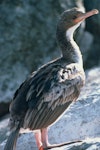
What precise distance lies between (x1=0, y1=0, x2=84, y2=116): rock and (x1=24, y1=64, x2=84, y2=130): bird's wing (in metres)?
3.88

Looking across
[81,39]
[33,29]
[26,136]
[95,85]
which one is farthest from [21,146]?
[81,39]

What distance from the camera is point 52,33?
43.0 ft

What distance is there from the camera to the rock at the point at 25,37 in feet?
40.8

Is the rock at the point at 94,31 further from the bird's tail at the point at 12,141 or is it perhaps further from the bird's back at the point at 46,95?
the bird's tail at the point at 12,141

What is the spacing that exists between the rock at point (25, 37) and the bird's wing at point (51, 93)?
388cm

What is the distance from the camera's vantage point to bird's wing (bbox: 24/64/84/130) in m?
7.94

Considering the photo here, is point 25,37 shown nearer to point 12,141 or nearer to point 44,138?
point 44,138

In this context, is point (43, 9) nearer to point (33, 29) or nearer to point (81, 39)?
point (33, 29)

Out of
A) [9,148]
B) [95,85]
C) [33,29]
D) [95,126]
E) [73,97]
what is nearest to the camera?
[9,148]

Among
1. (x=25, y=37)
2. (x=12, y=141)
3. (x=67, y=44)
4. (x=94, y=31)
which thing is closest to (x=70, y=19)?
(x=67, y=44)

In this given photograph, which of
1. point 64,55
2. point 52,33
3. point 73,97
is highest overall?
point 52,33

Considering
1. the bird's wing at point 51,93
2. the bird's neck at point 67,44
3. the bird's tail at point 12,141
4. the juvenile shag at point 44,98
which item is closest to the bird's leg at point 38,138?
the juvenile shag at point 44,98

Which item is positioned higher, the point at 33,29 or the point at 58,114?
the point at 33,29

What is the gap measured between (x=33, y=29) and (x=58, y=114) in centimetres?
512
